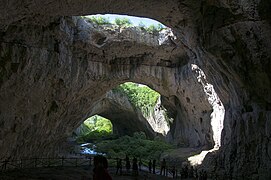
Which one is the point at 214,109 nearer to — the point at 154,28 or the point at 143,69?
the point at 143,69

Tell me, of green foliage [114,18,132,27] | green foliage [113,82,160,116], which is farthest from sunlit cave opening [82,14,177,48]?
green foliage [113,82,160,116]

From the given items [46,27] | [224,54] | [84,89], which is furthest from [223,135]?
[46,27]

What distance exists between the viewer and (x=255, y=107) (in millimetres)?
10734

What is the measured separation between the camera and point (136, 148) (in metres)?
22.9

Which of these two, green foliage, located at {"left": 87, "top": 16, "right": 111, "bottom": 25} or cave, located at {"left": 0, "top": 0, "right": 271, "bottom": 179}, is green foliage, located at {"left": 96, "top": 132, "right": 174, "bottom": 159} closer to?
cave, located at {"left": 0, "top": 0, "right": 271, "bottom": 179}

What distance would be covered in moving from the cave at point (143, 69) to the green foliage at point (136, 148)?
2.94 metres

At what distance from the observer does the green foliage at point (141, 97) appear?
2867 cm

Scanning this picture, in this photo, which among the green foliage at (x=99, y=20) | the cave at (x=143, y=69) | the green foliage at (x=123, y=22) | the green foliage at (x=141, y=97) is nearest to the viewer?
the cave at (x=143, y=69)

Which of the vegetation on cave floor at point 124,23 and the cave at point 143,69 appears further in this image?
the vegetation on cave floor at point 124,23

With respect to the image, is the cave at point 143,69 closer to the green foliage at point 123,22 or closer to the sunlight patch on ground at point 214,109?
the sunlight patch on ground at point 214,109

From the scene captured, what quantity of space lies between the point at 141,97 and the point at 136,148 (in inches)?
305

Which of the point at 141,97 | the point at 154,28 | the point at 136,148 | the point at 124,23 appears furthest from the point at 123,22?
the point at 141,97

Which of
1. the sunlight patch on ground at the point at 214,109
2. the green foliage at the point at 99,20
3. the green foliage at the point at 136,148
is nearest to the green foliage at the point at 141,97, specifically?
the green foliage at the point at 136,148

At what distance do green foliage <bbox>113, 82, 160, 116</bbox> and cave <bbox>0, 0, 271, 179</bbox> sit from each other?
5.83 metres
